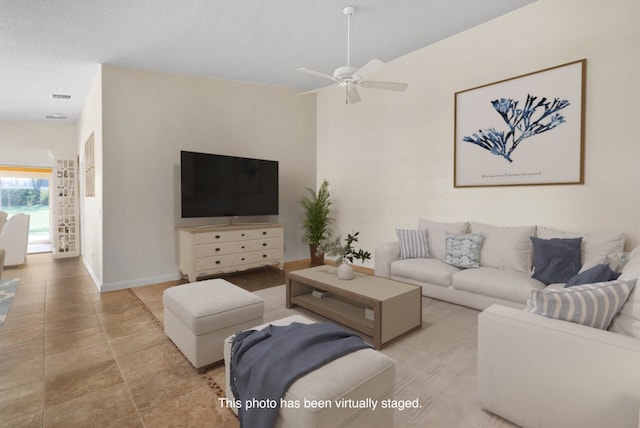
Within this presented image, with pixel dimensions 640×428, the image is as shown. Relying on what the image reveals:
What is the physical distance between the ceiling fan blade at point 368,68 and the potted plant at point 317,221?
2.90 meters

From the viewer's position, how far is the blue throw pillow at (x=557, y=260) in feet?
9.43

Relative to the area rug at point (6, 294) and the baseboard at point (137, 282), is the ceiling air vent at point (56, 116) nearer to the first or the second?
the area rug at point (6, 294)

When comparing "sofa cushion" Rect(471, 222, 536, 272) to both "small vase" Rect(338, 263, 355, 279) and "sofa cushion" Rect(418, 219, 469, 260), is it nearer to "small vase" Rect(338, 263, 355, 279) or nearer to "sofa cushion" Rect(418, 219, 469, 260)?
"sofa cushion" Rect(418, 219, 469, 260)

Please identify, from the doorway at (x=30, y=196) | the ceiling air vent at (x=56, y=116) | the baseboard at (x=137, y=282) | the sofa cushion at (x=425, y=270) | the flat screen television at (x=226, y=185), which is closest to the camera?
the sofa cushion at (x=425, y=270)

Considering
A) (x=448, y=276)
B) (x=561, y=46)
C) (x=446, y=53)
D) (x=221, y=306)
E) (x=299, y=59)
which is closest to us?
(x=221, y=306)

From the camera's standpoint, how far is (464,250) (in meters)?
3.63

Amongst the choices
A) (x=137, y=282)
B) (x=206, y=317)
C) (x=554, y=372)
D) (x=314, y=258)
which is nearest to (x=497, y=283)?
(x=554, y=372)

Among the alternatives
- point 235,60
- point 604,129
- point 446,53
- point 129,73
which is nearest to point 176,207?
point 129,73

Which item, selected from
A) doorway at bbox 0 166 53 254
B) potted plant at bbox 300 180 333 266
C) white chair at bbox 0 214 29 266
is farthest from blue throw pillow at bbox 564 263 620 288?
doorway at bbox 0 166 53 254

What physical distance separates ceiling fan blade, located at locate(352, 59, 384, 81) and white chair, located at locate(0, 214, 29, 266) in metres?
6.42

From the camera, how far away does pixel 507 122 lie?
3.70m

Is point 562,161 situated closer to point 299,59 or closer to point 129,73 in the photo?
point 299,59

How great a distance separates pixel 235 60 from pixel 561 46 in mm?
3866

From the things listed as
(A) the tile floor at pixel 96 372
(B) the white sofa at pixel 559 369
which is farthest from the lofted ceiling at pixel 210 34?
(B) the white sofa at pixel 559 369
